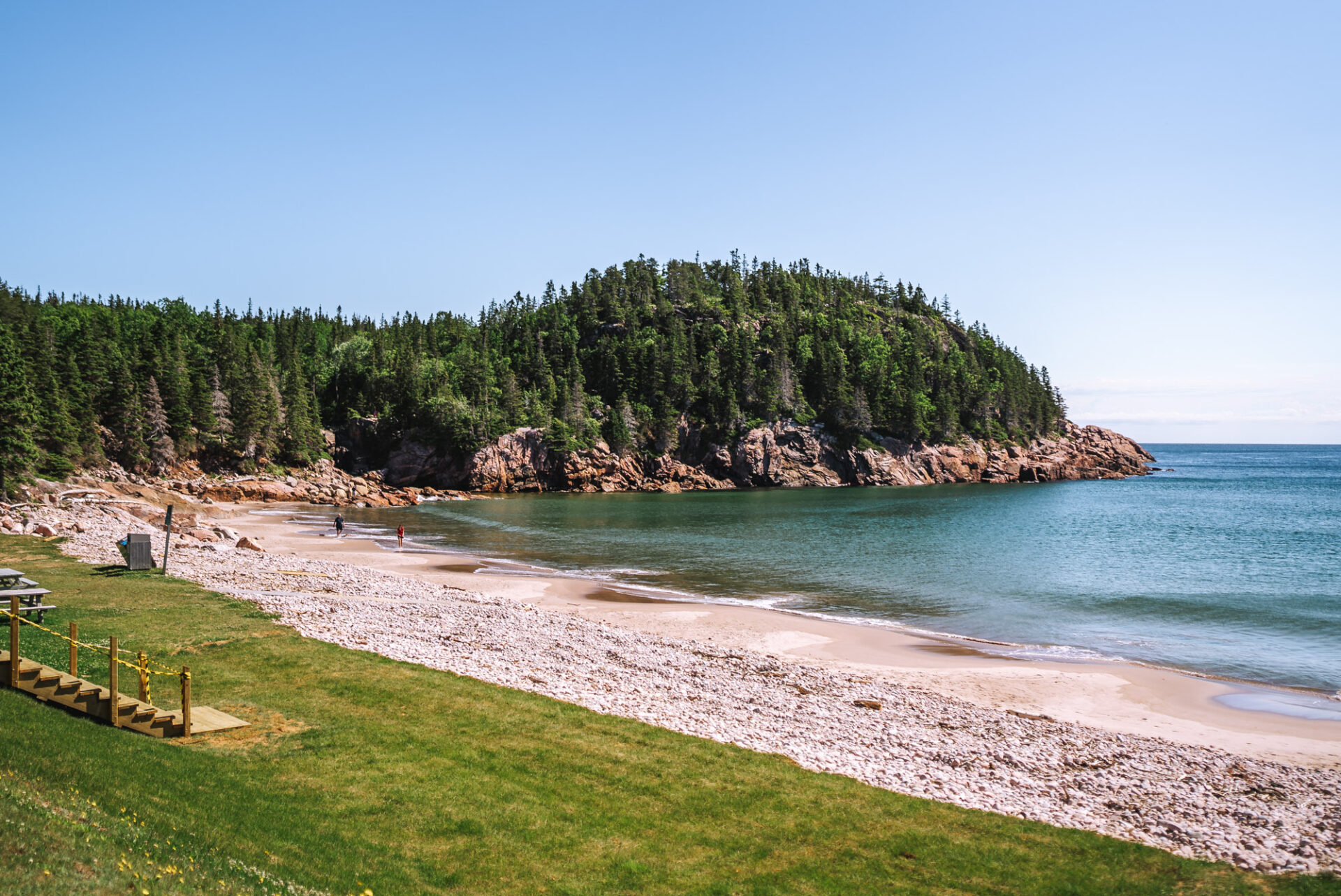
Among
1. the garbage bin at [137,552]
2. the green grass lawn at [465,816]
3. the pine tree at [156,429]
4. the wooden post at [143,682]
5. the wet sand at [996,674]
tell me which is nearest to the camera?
the green grass lawn at [465,816]

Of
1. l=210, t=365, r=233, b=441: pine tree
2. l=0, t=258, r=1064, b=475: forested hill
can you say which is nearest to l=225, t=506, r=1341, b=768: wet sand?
l=0, t=258, r=1064, b=475: forested hill

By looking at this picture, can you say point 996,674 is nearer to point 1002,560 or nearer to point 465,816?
point 465,816

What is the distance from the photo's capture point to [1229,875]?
11.5 m

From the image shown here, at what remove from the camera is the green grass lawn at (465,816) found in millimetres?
8266

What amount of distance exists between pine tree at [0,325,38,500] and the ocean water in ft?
77.3

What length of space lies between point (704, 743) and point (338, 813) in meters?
7.17

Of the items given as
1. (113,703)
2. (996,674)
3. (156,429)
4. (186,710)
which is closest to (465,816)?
(186,710)

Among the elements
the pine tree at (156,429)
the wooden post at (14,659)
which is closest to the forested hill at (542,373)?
the pine tree at (156,429)

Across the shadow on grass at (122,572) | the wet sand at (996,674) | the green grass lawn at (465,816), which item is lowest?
the wet sand at (996,674)

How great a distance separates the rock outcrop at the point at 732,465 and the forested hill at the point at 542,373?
2760 mm

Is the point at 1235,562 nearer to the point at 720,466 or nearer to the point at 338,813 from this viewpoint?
the point at 338,813

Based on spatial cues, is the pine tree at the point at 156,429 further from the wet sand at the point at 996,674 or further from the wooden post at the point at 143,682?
the wooden post at the point at 143,682

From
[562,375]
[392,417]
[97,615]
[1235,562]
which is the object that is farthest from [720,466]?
[97,615]

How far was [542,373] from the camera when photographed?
14925 cm
